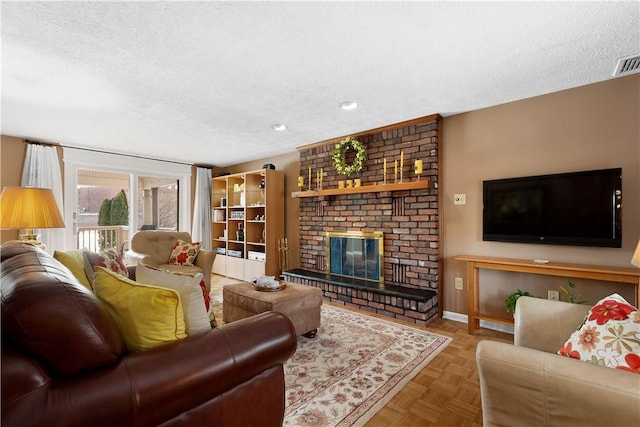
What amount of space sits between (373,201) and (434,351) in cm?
189

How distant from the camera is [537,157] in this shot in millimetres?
2787

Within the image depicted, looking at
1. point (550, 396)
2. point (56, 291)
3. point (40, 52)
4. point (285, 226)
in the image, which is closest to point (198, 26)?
point (40, 52)

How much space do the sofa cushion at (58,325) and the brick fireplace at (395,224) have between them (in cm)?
276

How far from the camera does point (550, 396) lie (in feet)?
3.30

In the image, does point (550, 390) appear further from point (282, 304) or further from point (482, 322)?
point (482, 322)

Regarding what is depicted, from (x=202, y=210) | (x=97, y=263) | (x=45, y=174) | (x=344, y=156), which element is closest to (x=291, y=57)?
(x=344, y=156)

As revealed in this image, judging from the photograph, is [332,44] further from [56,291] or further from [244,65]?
[56,291]

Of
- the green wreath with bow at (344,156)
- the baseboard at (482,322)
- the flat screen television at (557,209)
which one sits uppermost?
the green wreath with bow at (344,156)

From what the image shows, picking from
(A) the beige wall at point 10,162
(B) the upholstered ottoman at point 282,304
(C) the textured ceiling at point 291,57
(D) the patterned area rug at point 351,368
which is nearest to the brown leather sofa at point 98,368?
(D) the patterned area rug at point 351,368

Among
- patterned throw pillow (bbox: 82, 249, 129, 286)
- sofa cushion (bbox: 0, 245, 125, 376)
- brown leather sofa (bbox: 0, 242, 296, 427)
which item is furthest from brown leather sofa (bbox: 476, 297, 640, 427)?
patterned throw pillow (bbox: 82, 249, 129, 286)

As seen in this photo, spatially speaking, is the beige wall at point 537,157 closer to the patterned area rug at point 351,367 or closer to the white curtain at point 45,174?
the patterned area rug at point 351,367

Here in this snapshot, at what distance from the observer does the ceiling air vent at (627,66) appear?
83.1 inches

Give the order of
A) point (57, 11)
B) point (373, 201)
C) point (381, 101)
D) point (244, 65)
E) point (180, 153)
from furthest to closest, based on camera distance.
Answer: point (180, 153) < point (373, 201) < point (381, 101) < point (244, 65) < point (57, 11)

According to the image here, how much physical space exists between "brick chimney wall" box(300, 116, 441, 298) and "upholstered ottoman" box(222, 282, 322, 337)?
127 centimetres
